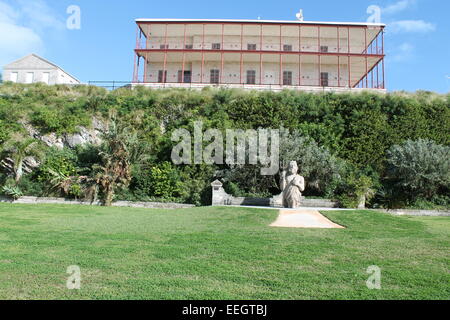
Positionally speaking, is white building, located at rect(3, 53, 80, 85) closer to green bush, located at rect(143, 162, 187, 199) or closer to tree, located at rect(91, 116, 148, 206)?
tree, located at rect(91, 116, 148, 206)

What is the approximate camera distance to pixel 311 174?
1648 centimetres

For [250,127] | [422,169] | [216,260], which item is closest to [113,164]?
[250,127]

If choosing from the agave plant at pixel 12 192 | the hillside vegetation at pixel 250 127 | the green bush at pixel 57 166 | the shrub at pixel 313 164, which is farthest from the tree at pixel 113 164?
the shrub at pixel 313 164

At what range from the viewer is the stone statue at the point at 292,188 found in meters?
Result: 13.3

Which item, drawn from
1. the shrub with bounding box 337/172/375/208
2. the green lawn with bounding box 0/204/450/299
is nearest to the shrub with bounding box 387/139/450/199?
the shrub with bounding box 337/172/375/208

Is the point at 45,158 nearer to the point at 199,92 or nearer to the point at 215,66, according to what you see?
the point at 199,92

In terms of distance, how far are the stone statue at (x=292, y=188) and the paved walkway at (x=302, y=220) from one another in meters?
0.87

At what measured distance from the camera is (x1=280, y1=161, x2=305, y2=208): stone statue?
43.7ft

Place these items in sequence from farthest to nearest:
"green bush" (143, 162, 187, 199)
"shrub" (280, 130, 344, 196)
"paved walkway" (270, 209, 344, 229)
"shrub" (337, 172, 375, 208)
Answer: "green bush" (143, 162, 187, 199), "shrub" (280, 130, 344, 196), "shrub" (337, 172, 375, 208), "paved walkway" (270, 209, 344, 229)

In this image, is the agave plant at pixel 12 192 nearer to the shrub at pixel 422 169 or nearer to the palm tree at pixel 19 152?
the palm tree at pixel 19 152

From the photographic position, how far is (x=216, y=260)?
18.5 feet

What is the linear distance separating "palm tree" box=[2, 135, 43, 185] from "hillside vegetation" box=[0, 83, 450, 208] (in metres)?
0.11

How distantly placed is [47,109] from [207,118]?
10062mm
